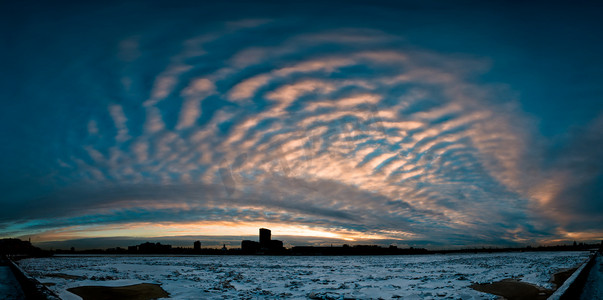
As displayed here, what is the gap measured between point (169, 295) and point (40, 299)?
863 centimetres

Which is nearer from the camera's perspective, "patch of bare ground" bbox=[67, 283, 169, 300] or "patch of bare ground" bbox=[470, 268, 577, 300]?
"patch of bare ground" bbox=[470, 268, 577, 300]

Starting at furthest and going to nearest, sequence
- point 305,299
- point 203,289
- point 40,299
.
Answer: point 203,289
point 305,299
point 40,299

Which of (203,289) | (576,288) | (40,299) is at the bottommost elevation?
(203,289)

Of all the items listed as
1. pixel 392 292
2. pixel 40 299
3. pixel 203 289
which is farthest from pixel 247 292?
pixel 40 299

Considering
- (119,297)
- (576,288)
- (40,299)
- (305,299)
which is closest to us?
(40,299)

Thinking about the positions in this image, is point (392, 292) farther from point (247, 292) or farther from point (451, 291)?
point (247, 292)

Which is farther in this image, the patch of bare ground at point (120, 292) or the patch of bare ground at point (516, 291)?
the patch of bare ground at point (120, 292)

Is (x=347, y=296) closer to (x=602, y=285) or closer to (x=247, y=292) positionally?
(x=247, y=292)

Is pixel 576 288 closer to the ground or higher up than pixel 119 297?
higher up

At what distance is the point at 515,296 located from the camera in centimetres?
1424

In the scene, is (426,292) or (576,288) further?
(426,292)

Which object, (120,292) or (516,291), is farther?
(120,292)

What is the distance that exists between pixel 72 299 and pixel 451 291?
59.9 ft

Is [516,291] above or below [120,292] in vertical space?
above
